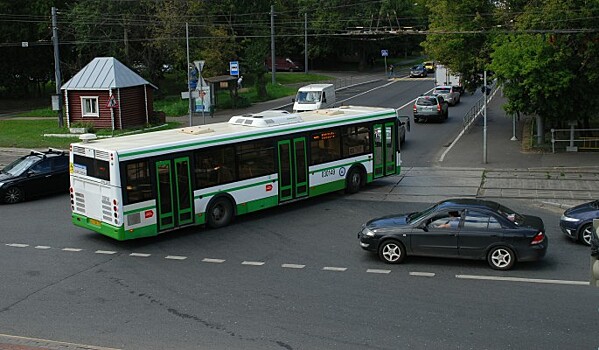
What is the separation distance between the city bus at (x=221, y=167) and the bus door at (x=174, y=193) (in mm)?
25

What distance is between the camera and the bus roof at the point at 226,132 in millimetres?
18062

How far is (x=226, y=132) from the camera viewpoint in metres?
20.1

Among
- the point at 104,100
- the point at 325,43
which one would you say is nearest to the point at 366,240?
the point at 104,100

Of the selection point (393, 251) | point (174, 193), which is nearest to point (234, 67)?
point (174, 193)

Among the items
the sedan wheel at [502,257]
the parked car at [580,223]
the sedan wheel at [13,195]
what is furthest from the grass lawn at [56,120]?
the sedan wheel at [502,257]

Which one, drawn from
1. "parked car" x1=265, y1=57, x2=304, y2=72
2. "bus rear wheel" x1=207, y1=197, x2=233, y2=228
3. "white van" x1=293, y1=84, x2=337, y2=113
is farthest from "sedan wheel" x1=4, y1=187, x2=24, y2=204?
"parked car" x1=265, y1=57, x2=304, y2=72

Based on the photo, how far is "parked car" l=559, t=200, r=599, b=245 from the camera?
664 inches

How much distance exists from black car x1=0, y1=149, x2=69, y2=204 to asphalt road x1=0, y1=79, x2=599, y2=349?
148 inches

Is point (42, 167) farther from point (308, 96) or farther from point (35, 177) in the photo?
point (308, 96)

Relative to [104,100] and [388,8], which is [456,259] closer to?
[104,100]

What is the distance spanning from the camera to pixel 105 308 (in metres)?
13.4

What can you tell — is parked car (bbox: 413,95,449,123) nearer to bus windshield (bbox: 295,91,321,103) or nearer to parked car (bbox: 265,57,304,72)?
bus windshield (bbox: 295,91,321,103)

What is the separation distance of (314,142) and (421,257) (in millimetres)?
6606

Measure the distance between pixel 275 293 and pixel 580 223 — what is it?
750 cm
